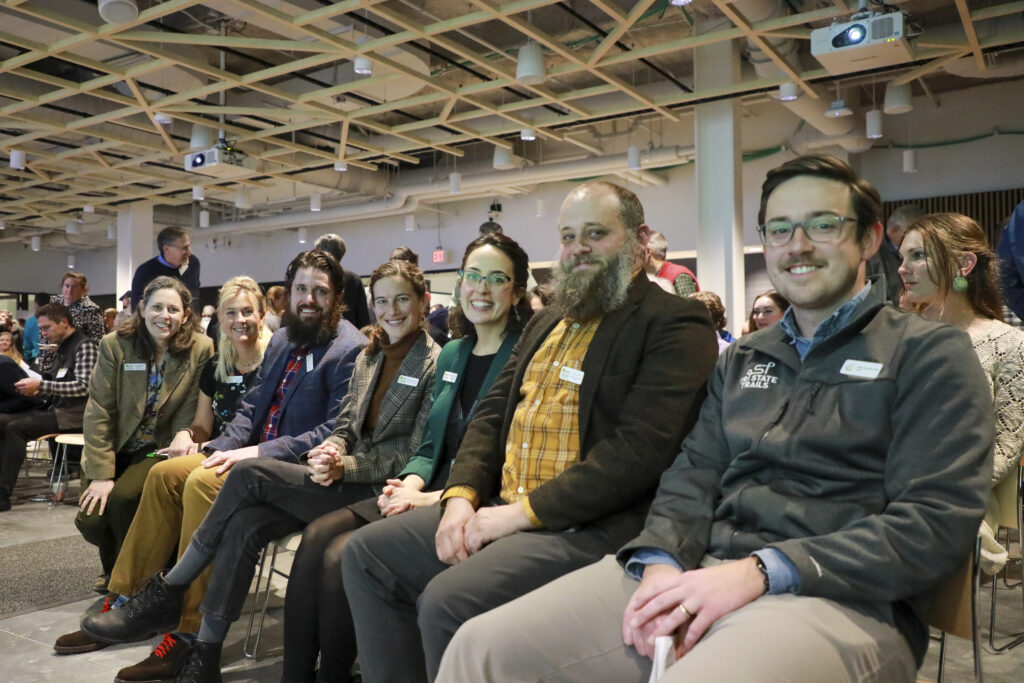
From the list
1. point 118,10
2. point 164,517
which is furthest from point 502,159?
point 164,517

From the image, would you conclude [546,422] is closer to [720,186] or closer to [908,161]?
[720,186]

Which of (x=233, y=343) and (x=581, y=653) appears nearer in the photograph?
(x=581, y=653)

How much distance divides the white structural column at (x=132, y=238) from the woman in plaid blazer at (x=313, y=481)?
506 inches

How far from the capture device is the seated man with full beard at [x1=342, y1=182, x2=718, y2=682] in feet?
5.83

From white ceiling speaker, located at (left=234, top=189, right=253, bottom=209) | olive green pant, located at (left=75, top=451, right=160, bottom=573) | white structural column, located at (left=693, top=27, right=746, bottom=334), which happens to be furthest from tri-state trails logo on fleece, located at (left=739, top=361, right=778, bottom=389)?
white ceiling speaker, located at (left=234, top=189, right=253, bottom=209)

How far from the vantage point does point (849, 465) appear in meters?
1.44

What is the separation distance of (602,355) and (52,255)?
20898 millimetres

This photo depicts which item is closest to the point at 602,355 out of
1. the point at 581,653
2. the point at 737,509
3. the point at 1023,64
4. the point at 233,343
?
the point at 737,509

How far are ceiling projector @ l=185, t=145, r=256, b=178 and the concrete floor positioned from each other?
7.01 metres

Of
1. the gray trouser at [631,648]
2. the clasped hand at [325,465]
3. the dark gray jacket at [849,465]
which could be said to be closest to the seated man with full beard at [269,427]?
the clasped hand at [325,465]

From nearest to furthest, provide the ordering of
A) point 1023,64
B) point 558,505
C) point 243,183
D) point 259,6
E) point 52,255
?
point 558,505 → point 259,6 → point 1023,64 → point 243,183 → point 52,255

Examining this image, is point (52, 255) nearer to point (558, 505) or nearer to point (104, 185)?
point (104, 185)

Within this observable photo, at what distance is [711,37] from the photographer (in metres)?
7.16

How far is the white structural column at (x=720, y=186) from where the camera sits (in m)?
8.34
